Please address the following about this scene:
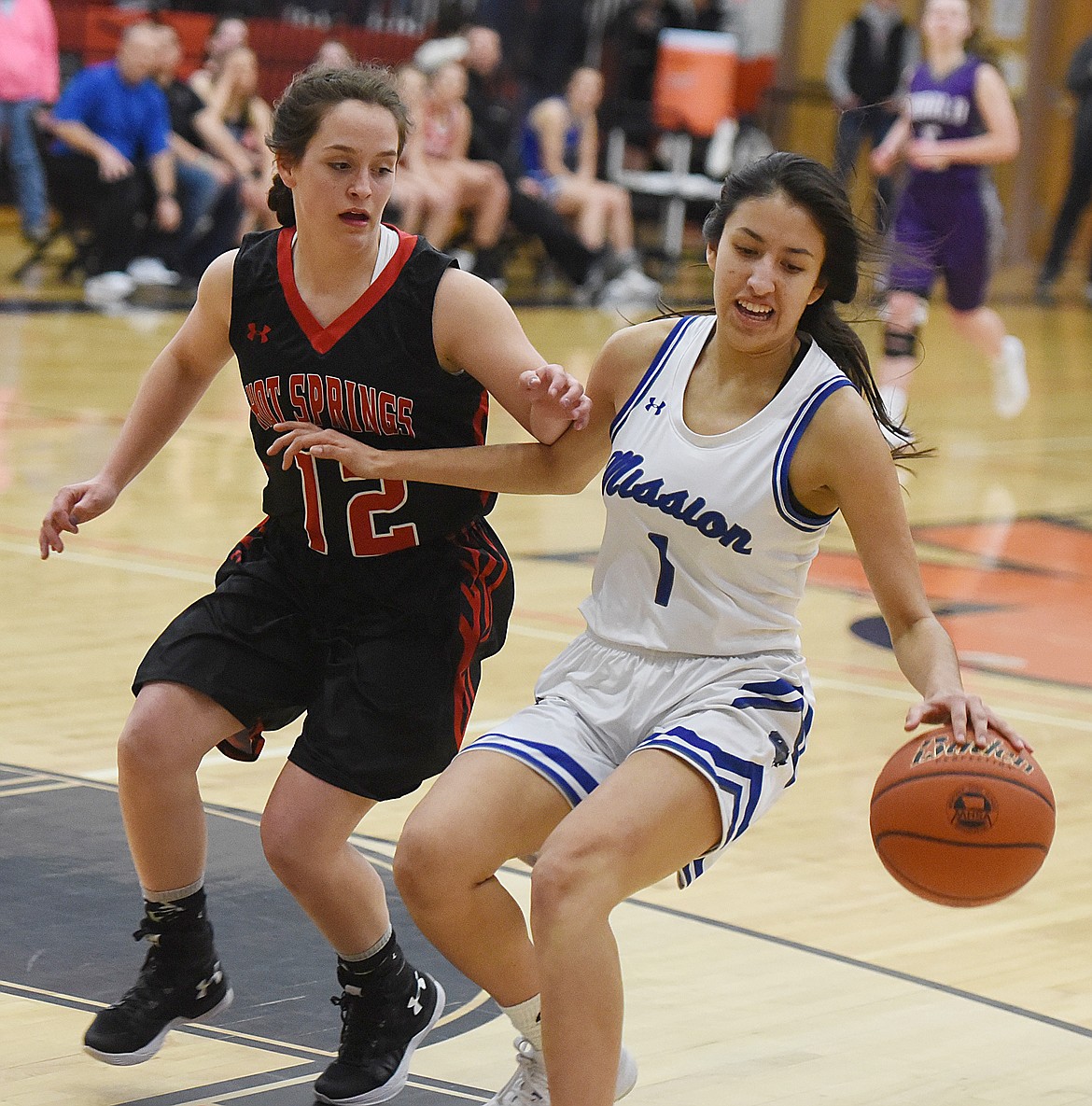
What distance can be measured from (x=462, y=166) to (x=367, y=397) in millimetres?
11663

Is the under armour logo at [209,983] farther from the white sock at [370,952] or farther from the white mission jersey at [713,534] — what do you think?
the white mission jersey at [713,534]

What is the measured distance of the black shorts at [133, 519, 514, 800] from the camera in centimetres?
310

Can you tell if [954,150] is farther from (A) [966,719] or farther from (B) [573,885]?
(B) [573,885]

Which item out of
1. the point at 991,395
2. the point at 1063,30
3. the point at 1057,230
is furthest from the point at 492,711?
the point at 1063,30

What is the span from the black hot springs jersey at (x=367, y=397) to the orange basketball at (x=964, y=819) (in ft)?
2.72

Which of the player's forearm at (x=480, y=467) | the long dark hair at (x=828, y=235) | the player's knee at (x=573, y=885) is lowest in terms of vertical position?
the player's knee at (x=573, y=885)

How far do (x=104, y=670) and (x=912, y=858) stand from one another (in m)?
3.04

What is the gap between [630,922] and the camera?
3945 mm

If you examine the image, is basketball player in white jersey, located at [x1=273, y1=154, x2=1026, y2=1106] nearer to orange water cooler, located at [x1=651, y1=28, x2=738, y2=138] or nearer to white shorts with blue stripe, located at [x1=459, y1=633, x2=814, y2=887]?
white shorts with blue stripe, located at [x1=459, y1=633, x2=814, y2=887]

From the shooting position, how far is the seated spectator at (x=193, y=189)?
44.0ft

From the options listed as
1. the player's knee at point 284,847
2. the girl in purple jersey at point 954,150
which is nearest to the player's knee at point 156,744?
the player's knee at point 284,847

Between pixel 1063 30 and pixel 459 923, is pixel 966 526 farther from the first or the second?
→ pixel 1063 30

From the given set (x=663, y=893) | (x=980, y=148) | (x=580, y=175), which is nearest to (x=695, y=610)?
(x=663, y=893)

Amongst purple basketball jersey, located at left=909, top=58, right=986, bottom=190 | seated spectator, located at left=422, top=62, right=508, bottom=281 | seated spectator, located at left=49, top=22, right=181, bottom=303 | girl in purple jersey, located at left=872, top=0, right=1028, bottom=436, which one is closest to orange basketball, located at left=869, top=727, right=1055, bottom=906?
girl in purple jersey, located at left=872, top=0, right=1028, bottom=436
